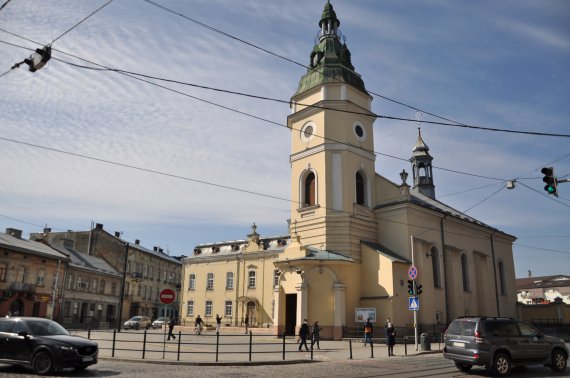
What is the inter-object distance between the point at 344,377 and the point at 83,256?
4904cm

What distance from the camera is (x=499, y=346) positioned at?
12.8m

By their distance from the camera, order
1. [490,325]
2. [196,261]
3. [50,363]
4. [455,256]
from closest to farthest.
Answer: [50,363]
[490,325]
[455,256]
[196,261]

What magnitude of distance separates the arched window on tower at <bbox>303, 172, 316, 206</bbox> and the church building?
0.07 metres

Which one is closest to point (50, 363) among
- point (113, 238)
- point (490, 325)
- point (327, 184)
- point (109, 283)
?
point (490, 325)

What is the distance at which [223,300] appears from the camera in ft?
151

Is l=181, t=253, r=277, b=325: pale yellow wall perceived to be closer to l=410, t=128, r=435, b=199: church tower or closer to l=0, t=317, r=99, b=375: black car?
l=410, t=128, r=435, b=199: church tower

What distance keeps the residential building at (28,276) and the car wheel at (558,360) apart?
3943cm

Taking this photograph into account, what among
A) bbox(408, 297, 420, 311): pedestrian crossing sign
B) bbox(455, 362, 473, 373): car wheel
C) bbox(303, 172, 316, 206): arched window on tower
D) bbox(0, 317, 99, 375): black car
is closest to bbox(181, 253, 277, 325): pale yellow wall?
Answer: bbox(303, 172, 316, 206): arched window on tower

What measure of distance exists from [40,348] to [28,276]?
35287mm

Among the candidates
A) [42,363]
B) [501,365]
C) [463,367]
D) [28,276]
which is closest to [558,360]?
[501,365]

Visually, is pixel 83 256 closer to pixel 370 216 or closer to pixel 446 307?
pixel 370 216

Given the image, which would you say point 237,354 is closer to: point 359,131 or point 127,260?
point 359,131

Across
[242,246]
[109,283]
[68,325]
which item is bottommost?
[68,325]

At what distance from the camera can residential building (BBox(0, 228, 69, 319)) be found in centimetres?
3959
